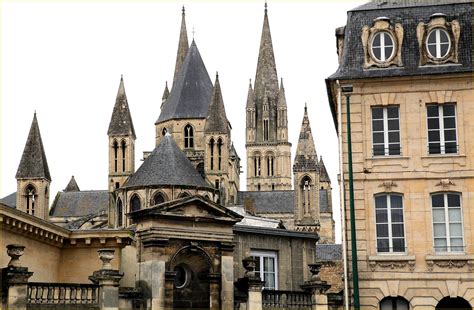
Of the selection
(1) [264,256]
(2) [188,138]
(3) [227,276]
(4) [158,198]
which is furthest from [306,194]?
(3) [227,276]

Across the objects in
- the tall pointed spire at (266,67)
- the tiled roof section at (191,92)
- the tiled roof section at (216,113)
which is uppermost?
the tall pointed spire at (266,67)

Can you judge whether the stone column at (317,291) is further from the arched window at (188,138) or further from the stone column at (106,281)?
the arched window at (188,138)

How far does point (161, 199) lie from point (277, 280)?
3338 cm

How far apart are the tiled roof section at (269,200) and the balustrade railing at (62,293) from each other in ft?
305

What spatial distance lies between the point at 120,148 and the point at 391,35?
55.1 meters

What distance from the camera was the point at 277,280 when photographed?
31.2m

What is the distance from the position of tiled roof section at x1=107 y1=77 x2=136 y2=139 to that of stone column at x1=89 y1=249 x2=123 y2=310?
55.5 m

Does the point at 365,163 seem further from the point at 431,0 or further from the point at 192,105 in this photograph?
the point at 192,105

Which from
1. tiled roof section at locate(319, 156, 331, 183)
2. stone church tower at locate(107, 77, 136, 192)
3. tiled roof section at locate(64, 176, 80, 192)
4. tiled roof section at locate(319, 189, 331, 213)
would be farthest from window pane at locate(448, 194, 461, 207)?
tiled roof section at locate(319, 156, 331, 183)

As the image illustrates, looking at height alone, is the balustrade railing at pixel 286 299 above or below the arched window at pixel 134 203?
below

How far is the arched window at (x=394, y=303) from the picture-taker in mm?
25672

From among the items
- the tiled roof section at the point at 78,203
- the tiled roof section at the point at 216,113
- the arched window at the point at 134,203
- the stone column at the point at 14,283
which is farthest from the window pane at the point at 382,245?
the tiled roof section at the point at 78,203

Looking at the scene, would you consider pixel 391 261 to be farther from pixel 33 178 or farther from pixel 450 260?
pixel 33 178

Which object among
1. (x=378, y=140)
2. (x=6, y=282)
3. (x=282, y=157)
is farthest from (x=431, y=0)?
(x=282, y=157)
